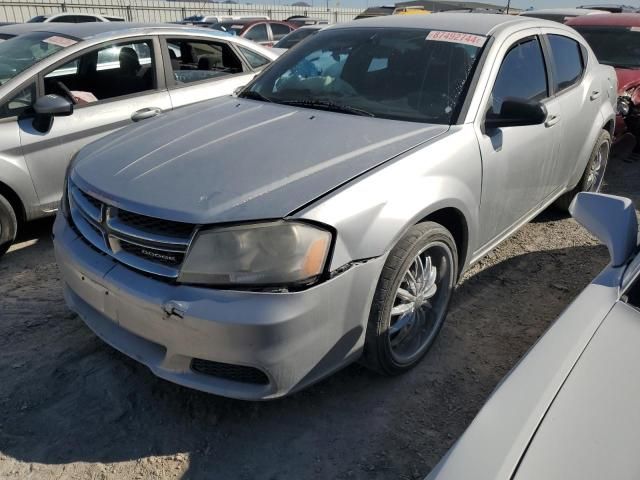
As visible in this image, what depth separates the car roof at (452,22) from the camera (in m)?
3.29

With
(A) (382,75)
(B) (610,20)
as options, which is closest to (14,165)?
(A) (382,75)

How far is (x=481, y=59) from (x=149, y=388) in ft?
7.85

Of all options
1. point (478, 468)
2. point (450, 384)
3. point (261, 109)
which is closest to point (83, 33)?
point (261, 109)

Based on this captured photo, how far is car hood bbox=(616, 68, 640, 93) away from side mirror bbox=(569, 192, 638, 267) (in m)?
4.78

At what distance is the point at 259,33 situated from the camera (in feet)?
51.3

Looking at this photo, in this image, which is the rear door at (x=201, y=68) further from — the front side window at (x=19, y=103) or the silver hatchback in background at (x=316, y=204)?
the silver hatchback in background at (x=316, y=204)

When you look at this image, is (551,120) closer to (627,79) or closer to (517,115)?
(517,115)

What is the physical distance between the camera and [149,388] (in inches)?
104

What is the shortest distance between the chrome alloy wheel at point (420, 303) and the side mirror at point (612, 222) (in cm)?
67

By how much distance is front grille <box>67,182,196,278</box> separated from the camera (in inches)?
83.0

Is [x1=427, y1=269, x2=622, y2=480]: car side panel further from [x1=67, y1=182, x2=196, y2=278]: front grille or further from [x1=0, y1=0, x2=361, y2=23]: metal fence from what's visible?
[x1=0, y1=0, x2=361, y2=23]: metal fence

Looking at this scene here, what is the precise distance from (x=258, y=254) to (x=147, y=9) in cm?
3016

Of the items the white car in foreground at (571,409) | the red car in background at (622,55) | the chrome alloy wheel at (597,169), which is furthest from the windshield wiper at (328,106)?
the red car in background at (622,55)

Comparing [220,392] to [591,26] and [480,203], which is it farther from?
[591,26]
